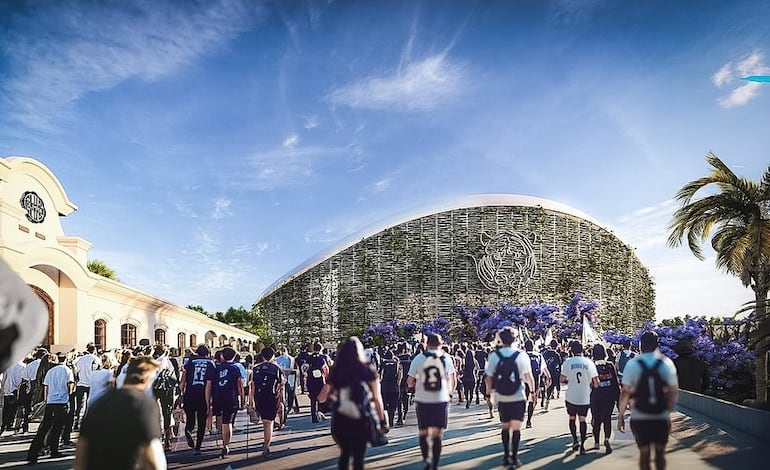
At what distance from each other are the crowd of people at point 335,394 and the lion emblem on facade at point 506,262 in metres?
37.2

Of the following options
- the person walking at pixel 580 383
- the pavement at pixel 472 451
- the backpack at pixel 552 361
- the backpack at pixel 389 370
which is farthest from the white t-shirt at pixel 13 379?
the backpack at pixel 552 361

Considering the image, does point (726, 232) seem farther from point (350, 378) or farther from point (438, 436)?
point (350, 378)

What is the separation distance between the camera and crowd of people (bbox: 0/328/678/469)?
17.8 ft

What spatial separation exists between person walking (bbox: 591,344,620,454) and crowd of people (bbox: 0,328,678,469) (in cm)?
2

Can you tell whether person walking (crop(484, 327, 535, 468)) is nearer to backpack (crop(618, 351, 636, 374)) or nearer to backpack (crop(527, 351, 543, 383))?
backpack (crop(618, 351, 636, 374))

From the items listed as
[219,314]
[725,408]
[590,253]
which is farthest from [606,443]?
[219,314]

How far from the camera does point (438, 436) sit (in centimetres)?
912

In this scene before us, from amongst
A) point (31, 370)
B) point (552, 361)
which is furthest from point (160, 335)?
point (552, 361)

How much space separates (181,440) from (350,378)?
807 centimetres

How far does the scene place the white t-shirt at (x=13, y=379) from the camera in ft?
51.4

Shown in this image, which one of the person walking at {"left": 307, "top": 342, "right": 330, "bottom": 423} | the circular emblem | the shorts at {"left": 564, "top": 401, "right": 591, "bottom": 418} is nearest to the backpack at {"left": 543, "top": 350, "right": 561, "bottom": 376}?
the person walking at {"left": 307, "top": 342, "right": 330, "bottom": 423}

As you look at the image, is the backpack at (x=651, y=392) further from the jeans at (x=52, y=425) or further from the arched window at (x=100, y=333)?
the arched window at (x=100, y=333)

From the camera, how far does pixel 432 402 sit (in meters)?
9.20

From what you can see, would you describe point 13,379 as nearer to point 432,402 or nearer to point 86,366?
point 86,366
